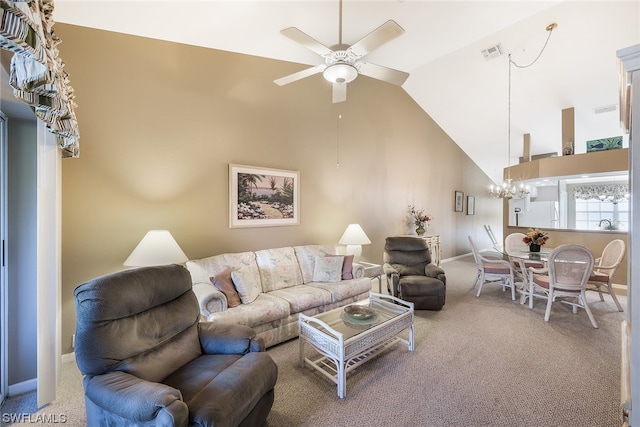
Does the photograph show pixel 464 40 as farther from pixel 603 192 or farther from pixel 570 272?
pixel 603 192

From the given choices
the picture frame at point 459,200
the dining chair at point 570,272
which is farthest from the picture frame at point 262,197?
the picture frame at point 459,200

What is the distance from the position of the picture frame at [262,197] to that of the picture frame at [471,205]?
251 inches

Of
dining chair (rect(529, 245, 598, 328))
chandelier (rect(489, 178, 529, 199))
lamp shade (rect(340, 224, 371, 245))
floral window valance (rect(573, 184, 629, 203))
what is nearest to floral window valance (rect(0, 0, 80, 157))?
lamp shade (rect(340, 224, 371, 245))

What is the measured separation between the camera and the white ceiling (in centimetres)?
268

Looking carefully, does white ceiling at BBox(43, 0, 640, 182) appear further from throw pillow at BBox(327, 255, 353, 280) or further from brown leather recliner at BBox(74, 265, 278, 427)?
throw pillow at BBox(327, 255, 353, 280)

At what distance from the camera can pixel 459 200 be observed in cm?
770

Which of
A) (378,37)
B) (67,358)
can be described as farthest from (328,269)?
(67,358)

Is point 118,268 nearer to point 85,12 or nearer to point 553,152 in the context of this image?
point 85,12

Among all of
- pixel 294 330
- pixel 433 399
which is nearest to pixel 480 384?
pixel 433 399

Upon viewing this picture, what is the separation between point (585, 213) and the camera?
790 cm

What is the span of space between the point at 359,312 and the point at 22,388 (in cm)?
282

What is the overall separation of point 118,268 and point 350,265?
272 cm

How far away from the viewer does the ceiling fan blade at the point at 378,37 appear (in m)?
2.01

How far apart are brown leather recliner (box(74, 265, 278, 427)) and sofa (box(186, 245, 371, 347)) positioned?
60 cm
